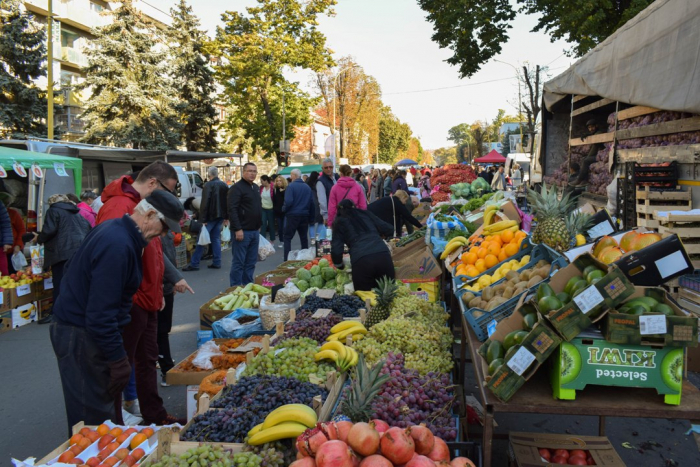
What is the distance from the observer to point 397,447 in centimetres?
224

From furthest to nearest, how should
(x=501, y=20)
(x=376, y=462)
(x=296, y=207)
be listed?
(x=501, y=20), (x=296, y=207), (x=376, y=462)

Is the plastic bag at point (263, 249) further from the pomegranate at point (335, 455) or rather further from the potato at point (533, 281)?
the pomegranate at point (335, 455)

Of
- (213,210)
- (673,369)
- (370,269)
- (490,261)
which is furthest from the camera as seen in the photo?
(213,210)

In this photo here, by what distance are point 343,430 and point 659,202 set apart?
18.1 ft

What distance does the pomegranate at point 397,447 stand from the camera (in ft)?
7.33

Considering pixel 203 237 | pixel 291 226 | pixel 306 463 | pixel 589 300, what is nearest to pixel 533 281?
A: pixel 589 300

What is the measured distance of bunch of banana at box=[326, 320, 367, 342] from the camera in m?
A: 4.55

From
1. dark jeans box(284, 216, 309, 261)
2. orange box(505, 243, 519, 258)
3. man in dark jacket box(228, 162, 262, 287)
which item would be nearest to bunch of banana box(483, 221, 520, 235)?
orange box(505, 243, 519, 258)

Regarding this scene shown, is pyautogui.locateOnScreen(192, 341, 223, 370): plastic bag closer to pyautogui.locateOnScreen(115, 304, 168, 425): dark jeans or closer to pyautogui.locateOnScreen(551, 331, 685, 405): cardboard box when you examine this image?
pyautogui.locateOnScreen(115, 304, 168, 425): dark jeans

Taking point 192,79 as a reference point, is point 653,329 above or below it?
below

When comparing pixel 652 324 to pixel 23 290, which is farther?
pixel 23 290

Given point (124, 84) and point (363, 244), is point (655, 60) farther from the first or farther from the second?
point (124, 84)

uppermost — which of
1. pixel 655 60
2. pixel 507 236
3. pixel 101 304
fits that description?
pixel 655 60

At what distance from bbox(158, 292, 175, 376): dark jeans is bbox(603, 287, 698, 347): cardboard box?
4.36m
